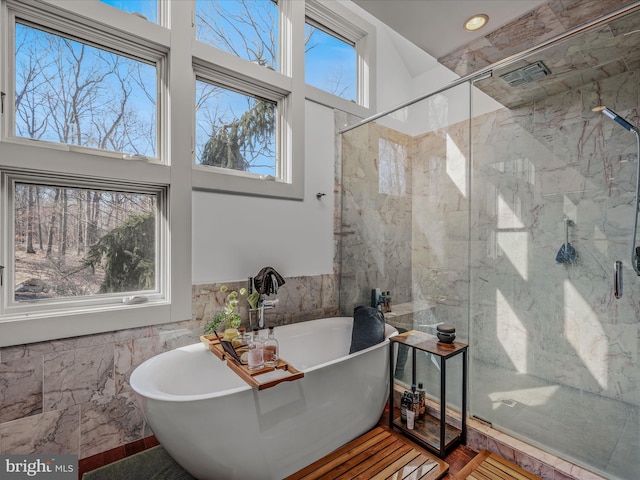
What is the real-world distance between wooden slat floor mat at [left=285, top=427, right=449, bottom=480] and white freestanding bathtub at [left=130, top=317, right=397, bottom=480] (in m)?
0.05

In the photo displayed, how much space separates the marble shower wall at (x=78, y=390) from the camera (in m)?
1.56

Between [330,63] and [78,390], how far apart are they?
3.20 meters

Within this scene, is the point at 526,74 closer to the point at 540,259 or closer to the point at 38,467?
the point at 540,259

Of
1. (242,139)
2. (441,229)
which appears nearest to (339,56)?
(242,139)

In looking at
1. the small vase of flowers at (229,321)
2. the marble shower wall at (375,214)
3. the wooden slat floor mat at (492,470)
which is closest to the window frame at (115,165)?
the small vase of flowers at (229,321)

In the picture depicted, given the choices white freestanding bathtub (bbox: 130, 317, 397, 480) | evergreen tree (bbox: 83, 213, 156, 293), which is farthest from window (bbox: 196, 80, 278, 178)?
white freestanding bathtub (bbox: 130, 317, 397, 480)

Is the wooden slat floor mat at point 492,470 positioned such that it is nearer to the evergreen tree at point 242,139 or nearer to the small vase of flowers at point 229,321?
the small vase of flowers at point 229,321

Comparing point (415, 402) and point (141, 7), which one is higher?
point (141, 7)

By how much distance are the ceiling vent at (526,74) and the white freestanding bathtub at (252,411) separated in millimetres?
1869

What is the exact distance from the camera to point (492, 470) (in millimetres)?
1638

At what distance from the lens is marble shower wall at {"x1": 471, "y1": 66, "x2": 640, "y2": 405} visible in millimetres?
1972

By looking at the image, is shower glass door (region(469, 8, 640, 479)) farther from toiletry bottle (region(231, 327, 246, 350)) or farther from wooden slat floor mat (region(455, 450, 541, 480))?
toiletry bottle (region(231, 327, 246, 350))

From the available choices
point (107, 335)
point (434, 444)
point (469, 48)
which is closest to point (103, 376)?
point (107, 335)

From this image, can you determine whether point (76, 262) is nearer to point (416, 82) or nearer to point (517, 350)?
point (517, 350)
